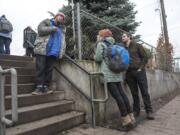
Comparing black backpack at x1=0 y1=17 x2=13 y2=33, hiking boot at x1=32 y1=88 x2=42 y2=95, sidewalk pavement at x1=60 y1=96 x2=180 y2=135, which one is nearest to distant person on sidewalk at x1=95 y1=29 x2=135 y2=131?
sidewalk pavement at x1=60 y1=96 x2=180 y2=135

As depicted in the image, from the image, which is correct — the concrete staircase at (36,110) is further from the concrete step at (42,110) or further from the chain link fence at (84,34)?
the chain link fence at (84,34)

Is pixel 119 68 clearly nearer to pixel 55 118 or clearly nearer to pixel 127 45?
pixel 127 45

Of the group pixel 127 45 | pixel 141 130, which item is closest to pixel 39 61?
pixel 127 45

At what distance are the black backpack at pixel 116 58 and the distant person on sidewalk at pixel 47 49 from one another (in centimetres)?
113

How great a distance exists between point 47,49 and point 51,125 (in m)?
1.67

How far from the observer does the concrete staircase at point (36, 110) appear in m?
3.90

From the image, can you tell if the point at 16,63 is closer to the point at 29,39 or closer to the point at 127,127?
the point at 127,127

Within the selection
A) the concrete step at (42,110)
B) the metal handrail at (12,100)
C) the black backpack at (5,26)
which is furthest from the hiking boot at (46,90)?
the black backpack at (5,26)

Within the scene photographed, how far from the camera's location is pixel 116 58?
4.60 metres

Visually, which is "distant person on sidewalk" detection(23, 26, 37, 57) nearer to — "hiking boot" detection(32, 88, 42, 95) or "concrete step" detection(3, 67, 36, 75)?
"concrete step" detection(3, 67, 36, 75)

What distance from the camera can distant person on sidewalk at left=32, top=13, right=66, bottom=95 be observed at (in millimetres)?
5020

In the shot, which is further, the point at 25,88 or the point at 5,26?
the point at 5,26

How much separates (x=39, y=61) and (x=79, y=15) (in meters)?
1.56

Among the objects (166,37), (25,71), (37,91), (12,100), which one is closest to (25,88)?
(37,91)
